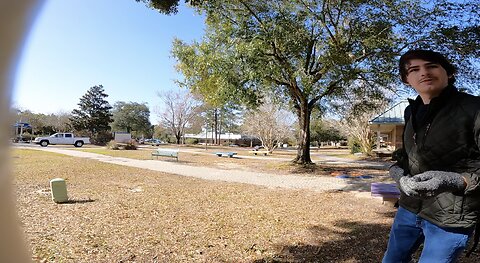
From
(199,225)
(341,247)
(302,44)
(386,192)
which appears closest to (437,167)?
(341,247)

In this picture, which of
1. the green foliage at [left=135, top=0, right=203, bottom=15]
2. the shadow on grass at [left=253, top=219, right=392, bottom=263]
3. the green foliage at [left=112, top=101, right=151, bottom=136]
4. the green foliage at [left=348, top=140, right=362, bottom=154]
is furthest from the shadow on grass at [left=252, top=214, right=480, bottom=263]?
the green foliage at [left=112, top=101, right=151, bottom=136]

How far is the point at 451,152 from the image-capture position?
1663 mm

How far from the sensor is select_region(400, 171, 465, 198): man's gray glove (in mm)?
1561

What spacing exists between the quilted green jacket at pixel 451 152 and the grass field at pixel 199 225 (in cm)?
217

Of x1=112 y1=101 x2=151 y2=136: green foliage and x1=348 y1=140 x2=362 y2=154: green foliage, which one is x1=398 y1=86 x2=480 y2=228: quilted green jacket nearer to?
x1=348 y1=140 x2=362 y2=154: green foliage

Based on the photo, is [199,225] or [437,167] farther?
[199,225]

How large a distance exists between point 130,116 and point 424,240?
6140 centimetres

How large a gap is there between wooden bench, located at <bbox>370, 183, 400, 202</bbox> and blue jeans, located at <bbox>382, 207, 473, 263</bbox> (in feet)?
16.1

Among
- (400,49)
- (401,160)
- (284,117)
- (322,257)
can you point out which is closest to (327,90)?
(400,49)

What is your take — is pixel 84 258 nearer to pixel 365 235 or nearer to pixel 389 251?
pixel 389 251

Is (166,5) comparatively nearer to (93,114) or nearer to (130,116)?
(93,114)

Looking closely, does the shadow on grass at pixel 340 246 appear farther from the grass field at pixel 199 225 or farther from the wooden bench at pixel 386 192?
the wooden bench at pixel 386 192

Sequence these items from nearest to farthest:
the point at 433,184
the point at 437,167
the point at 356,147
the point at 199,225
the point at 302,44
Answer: the point at 433,184 < the point at 437,167 < the point at 199,225 < the point at 302,44 < the point at 356,147

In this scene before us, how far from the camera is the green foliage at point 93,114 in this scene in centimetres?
4550
